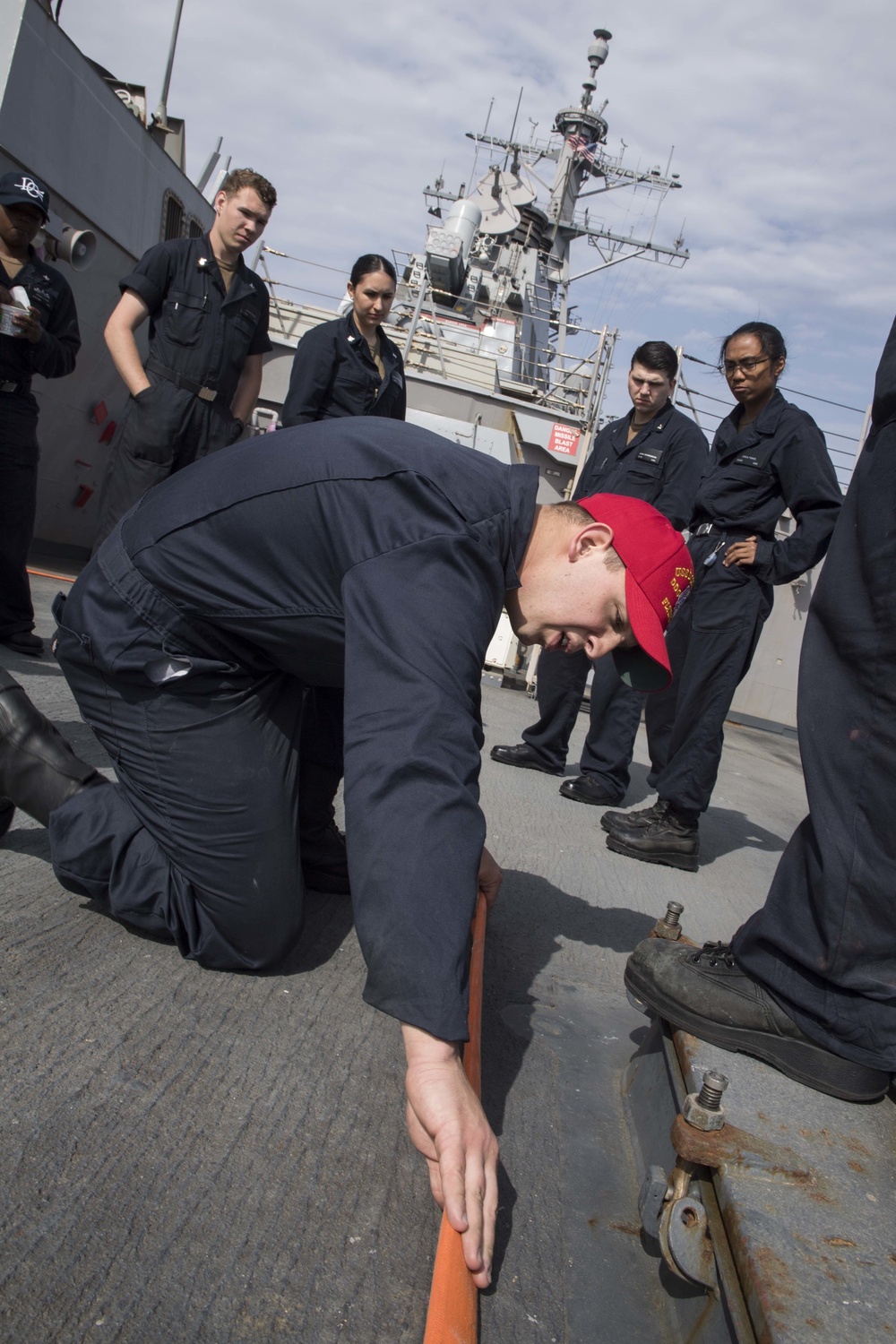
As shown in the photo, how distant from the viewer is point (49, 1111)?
1334mm

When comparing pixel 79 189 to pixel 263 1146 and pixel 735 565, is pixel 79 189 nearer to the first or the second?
pixel 735 565

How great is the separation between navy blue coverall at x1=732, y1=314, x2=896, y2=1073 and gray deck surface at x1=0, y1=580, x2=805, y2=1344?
457 mm

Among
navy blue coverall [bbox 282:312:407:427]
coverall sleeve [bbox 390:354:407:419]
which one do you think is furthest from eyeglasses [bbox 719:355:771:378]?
coverall sleeve [bbox 390:354:407:419]

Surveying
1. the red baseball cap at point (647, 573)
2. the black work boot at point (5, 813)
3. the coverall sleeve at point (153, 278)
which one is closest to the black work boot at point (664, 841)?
the red baseball cap at point (647, 573)

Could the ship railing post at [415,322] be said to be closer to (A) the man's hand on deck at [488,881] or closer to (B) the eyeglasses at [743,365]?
(B) the eyeglasses at [743,365]

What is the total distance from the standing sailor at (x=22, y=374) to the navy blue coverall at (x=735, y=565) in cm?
277

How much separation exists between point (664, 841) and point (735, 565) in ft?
3.38

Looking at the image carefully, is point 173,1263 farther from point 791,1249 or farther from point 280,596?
point 280,596

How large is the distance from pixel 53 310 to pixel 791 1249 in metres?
4.31

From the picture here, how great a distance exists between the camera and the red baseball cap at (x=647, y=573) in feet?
5.24

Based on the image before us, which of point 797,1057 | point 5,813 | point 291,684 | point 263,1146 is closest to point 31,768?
point 5,813

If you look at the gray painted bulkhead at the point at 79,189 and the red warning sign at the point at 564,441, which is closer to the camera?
the gray painted bulkhead at the point at 79,189

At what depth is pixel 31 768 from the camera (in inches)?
77.4

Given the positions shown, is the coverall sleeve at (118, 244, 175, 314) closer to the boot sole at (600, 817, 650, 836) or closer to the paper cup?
the paper cup
